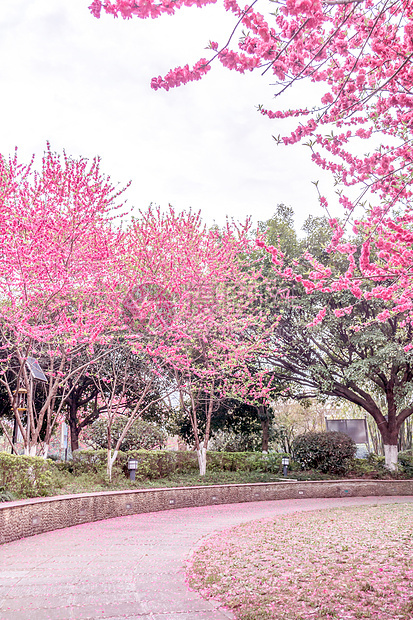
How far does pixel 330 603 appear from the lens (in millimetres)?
3959

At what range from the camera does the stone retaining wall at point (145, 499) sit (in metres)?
7.43

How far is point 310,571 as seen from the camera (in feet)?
16.4

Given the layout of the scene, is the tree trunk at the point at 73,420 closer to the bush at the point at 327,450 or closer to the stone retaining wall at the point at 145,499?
the bush at the point at 327,450

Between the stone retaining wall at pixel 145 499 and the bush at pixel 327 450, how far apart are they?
60.7 inches

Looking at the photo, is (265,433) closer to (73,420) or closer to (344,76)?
(73,420)

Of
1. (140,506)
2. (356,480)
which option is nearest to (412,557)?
(140,506)

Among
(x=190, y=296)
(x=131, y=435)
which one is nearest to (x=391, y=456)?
(x=131, y=435)

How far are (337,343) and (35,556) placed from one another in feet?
42.4

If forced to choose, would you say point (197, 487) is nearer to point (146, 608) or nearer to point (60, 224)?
point (60, 224)

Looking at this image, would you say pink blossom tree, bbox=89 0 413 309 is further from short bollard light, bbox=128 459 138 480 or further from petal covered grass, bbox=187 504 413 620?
short bollard light, bbox=128 459 138 480

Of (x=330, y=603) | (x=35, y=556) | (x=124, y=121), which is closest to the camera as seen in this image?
(x=330, y=603)

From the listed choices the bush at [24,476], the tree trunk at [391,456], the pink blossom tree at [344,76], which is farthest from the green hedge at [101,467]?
the pink blossom tree at [344,76]

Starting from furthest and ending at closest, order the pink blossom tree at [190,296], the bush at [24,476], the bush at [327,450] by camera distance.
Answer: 1. the bush at [327,450]
2. the pink blossom tree at [190,296]
3. the bush at [24,476]

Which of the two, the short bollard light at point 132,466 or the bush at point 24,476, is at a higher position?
the bush at point 24,476
